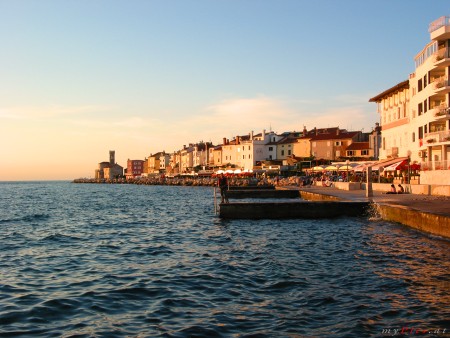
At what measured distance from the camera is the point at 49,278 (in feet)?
49.8

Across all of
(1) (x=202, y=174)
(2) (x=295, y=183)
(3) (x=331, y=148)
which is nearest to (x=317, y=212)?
(2) (x=295, y=183)

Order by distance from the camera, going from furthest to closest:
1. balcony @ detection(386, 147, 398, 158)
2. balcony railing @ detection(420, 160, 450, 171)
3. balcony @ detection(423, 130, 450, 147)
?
1. balcony @ detection(386, 147, 398, 158)
2. balcony @ detection(423, 130, 450, 147)
3. balcony railing @ detection(420, 160, 450, 171)

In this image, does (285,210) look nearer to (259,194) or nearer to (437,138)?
(437,138)

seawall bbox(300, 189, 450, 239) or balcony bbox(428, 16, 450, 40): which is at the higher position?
balcony bbox(428, 16, 450, 40)

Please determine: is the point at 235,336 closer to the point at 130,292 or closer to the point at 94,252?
the point at 130,292

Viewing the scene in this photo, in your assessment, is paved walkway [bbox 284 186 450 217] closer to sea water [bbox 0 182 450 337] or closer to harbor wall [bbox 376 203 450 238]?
harbor wall [bbox 376 203 450 238]

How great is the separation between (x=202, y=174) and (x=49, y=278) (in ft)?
483

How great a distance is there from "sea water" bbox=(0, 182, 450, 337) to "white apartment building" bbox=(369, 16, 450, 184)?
22.2 meters

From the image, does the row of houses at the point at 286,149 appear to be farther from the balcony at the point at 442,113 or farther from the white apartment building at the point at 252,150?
the balcony at the point at 442,113

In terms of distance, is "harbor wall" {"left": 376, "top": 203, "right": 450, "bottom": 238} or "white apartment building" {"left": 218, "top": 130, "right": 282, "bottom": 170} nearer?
"harbor wall" {"left": 376, "top": 203, "right": 450, "bottom": 238}

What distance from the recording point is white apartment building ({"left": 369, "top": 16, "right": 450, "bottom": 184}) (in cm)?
4506

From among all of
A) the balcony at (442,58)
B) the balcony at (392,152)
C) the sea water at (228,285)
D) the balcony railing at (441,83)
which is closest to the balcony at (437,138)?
the balcony railing at (441,83)

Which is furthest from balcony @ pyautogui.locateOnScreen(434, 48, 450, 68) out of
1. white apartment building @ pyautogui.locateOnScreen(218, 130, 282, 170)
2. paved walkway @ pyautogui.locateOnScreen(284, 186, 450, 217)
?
white apartment building @ pyautogui.locateOnScreen(218, 130, 282, 170)

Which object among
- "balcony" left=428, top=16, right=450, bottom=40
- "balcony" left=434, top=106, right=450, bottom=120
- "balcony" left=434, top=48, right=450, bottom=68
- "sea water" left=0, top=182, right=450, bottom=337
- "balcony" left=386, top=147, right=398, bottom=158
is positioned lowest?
"sea water" left=0, top=182, right=450, bottom=337
